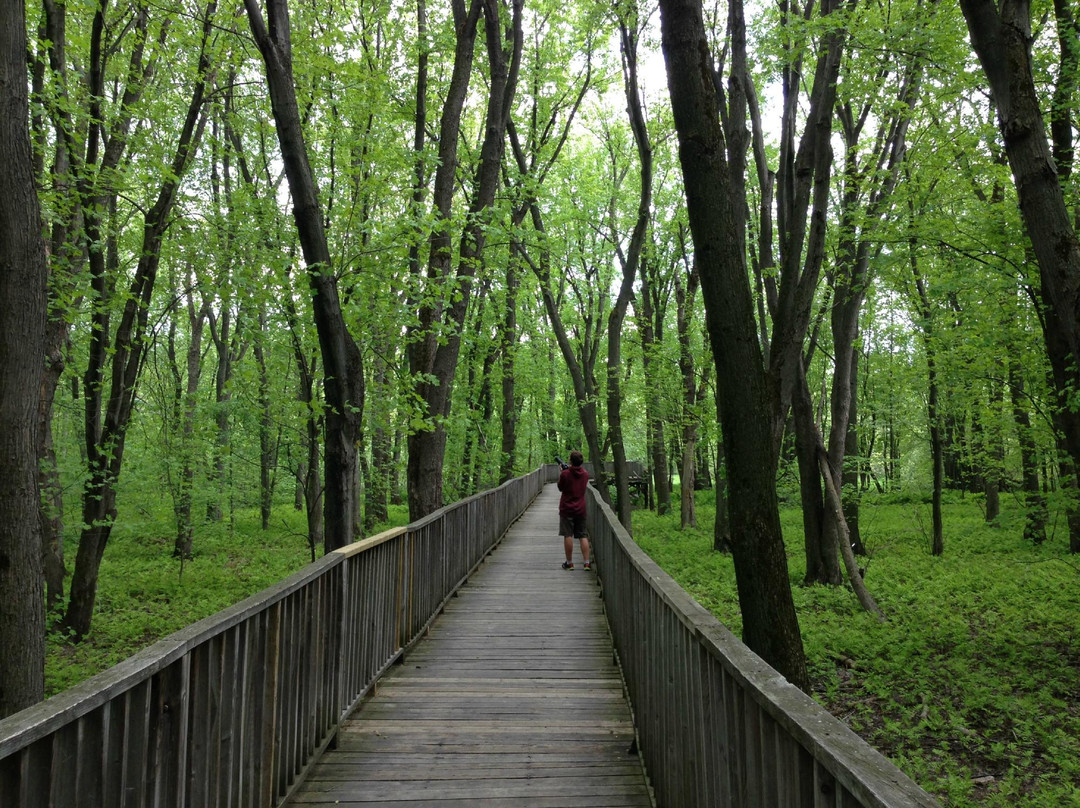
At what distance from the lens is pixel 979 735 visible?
253 inches

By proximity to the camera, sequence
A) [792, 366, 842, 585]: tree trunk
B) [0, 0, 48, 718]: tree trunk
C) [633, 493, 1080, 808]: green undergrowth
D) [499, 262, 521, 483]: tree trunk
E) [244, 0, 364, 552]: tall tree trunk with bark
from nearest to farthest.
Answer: [0, 0, 48, 718]: tree trunk < [633, 493, 1080, 808]: green undergrowth < [244, 0, 364, 552]: tall tree trunk with bark < [792, 366, 842, 585]: tree trunk < [499, 262, 521, 483]: tree trunk

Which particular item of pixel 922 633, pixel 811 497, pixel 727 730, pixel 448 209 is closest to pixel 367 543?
pixel 727 730

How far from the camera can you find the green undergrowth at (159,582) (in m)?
10.1

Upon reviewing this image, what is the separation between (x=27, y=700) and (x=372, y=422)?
6.93 metres

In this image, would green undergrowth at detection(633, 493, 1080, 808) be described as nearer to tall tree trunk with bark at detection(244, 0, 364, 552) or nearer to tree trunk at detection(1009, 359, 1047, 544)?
tree trunk at detection(1009, 359, 1047, 544)

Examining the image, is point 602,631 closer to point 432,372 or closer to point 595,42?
point 432,372

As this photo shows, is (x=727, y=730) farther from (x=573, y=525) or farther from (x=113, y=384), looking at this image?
(x=113, y=384)

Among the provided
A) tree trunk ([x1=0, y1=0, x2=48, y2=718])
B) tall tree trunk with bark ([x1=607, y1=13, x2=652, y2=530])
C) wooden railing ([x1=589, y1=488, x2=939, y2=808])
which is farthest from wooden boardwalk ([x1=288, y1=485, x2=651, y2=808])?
tall tree trunk with bark ([x1=607, y1=13, x2=652, y2=530])

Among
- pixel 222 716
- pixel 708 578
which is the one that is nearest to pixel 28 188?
pixel 222 716

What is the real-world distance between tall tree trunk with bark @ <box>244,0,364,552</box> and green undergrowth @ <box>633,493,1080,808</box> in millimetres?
5490

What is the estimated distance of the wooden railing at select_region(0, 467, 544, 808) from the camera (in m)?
1.85

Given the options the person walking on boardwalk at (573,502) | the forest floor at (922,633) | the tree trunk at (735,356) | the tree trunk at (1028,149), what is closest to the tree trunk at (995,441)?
the forest floor at (922,633)

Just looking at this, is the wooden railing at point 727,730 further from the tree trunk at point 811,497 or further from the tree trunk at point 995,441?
the tree trunk at point 995,441

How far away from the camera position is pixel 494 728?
4.82 meters
